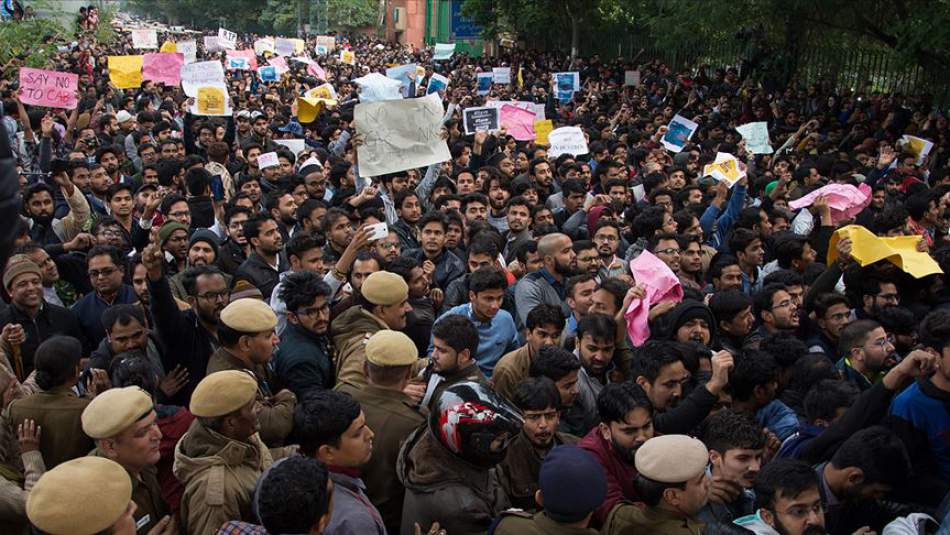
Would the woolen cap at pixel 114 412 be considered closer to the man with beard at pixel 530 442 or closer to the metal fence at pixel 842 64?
the man with beard at pixel 530 442

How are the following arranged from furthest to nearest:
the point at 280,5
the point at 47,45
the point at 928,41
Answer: the point at 280,5 < the point at 47,45 < the point at 928,41

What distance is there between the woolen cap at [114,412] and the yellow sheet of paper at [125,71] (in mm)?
13034

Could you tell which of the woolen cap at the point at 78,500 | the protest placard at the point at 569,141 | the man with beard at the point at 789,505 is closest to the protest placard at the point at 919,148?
the protest placard at the point at 569,141

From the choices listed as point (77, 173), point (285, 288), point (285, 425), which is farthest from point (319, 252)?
point (77, 173)

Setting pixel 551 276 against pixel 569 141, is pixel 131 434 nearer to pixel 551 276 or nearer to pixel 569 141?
pixel 551 276

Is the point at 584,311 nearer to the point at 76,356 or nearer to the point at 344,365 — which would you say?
the point at 344,365

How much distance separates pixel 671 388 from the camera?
4133 millimetres

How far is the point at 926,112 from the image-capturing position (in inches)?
584

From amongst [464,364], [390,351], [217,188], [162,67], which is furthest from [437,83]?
[390,351]

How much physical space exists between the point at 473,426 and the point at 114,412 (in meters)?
1.35

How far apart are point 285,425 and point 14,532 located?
44.4 inches

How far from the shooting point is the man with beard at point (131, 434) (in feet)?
10.4

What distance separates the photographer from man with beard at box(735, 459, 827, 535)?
10.00 ft

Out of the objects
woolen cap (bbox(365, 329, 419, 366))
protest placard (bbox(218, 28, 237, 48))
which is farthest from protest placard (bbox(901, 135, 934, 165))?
protest placard (bbox(218, 28, 237, 48))
